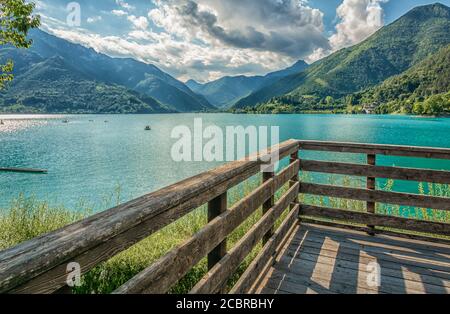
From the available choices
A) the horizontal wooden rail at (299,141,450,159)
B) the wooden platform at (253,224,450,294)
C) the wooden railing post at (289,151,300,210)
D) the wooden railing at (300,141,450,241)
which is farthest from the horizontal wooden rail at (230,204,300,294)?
the horizontal wooden rail at (299,141,450,159)

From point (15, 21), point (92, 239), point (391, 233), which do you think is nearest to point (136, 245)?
point (391, 233)

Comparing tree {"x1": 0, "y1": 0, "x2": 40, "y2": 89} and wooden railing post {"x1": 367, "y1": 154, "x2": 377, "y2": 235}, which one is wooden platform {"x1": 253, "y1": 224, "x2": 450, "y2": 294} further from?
tree {"x1": 0, "y1": 0, "x2": 40, "y2": 89}

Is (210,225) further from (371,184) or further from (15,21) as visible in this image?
(15,21)

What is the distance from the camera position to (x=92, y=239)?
4.02 ft

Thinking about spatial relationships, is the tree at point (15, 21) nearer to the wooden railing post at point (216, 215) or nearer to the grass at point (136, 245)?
the grass at point (136, 245)

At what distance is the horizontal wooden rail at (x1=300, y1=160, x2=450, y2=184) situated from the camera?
14.6 ft

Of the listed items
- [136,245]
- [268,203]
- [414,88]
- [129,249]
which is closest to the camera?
[268,203]

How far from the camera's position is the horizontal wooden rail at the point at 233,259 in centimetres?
218

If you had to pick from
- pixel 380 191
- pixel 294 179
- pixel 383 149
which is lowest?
pixel 380 191

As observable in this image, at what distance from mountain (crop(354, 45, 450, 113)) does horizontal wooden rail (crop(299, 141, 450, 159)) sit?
506ft

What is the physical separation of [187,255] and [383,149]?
402 cm

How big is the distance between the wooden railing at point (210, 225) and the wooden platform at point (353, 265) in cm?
23
